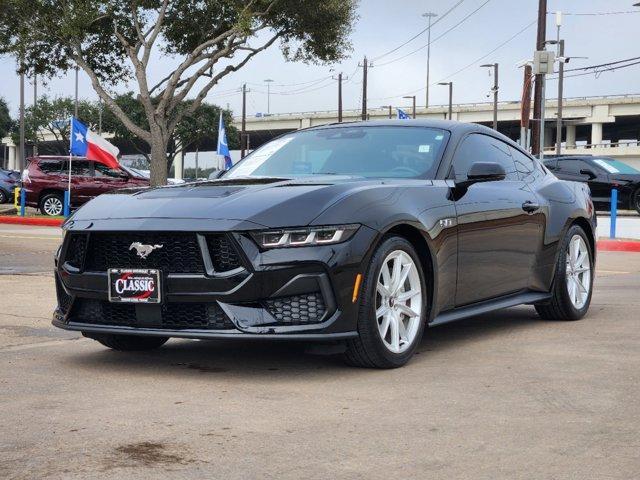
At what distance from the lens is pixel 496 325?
743 centimetres

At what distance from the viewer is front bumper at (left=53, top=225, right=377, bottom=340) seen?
5035mm

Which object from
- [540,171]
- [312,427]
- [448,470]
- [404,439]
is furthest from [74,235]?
[540,171]

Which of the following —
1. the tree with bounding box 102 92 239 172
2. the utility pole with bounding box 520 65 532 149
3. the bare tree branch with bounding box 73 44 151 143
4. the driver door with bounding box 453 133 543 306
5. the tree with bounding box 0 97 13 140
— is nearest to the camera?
the driver door with bounding box 453 133 543 306

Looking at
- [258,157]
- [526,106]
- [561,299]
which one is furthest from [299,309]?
[526,106]

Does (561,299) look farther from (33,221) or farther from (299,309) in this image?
(33,221)

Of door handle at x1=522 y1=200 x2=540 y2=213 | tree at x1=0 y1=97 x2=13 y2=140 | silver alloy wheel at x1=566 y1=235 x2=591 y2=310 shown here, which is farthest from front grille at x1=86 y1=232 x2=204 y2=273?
tree at x1=0 y1=97 x2=13 y2=140

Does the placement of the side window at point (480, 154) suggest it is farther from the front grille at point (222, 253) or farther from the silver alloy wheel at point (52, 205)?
the silver alloy wheel at point (52, 205)

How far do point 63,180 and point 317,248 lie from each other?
2539cm

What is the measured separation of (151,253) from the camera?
5.23m

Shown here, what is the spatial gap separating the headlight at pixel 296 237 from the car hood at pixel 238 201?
36 millimetres

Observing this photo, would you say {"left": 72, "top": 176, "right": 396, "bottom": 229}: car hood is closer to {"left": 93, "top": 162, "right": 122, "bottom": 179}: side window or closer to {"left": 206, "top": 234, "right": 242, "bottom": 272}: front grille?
{"left": 206, "top": 234, "right": 242, "bottom": 272}: front grille

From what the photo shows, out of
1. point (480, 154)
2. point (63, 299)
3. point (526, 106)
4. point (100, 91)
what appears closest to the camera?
point (63, 299)

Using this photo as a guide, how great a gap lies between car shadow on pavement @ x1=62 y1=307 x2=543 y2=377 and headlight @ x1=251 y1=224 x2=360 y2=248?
0.63 meters

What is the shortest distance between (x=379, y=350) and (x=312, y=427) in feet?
4.06
